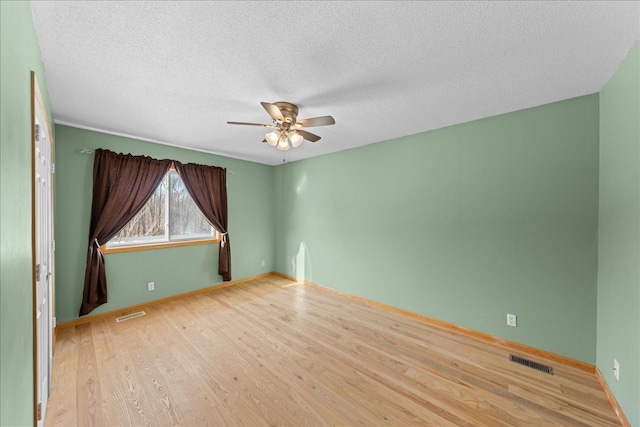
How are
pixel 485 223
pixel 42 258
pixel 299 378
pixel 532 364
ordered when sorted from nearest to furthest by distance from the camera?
pixel 42 258 → pixel 299 378 → pixel 532 364 → pixel 485 223

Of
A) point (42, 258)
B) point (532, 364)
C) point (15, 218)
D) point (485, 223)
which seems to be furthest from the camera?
point (485, 223)

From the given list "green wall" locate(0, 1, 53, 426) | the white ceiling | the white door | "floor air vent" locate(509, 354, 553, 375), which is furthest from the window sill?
"floor air vent" locate(509, 354, 553, 375)

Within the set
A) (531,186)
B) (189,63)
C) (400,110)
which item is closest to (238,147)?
(189,63)

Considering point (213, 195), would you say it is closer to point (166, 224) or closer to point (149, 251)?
point (166, 224)

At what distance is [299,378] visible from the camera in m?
2.11

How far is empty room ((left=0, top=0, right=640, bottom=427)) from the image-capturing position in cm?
135

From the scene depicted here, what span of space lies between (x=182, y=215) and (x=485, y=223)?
427cm

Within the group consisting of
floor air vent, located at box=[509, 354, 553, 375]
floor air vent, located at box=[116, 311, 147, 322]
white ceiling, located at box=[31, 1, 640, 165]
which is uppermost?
white ceiling, located at box=[31, 1, 640, 165]

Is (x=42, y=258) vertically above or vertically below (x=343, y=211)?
below

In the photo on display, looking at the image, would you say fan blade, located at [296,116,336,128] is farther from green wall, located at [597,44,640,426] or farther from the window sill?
the window sill

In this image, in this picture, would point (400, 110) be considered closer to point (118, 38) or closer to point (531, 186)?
point (531, 186)

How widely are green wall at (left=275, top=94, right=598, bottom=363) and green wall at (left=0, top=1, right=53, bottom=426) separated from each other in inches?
131

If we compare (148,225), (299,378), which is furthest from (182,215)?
(299,378)

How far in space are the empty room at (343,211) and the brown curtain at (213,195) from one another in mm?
69
